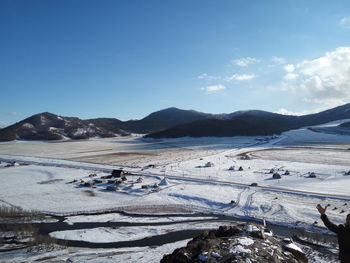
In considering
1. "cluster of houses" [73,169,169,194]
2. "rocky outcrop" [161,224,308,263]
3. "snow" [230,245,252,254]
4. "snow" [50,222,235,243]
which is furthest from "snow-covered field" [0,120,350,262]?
"snow" [230,245,252,254]

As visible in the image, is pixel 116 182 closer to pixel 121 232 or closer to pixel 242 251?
pixel 121 232

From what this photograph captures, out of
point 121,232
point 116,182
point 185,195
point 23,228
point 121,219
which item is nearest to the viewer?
point 23,228

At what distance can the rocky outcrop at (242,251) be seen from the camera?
9.35 m

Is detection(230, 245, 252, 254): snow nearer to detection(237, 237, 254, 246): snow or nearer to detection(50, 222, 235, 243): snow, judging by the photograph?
detection(237, 237, 254, 246): snow

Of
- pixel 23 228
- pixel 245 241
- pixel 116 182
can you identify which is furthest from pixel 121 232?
pixel 116 182

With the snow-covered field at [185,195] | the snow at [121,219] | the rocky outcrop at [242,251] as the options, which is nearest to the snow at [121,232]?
the snow-covered field at [185,195]

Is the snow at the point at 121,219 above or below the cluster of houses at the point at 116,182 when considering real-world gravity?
below

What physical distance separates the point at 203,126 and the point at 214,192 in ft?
428

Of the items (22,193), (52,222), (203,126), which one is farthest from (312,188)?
(203,126)

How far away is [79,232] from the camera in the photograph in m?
22.6

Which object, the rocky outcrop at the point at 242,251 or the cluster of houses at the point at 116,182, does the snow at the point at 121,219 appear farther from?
the rocky outcrop at the point at 242,251

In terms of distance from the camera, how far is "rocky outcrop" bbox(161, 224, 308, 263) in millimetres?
9352

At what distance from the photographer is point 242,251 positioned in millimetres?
9570

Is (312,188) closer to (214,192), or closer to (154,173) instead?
(214,192)
